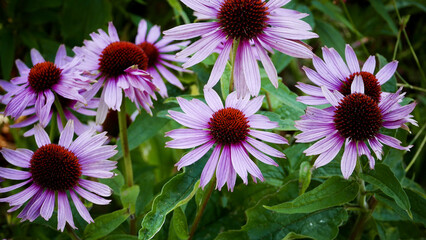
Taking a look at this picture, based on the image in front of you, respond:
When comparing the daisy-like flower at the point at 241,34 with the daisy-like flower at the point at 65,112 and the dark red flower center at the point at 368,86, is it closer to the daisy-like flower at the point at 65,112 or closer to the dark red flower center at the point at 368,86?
the dark red flower center at the point at 368,86

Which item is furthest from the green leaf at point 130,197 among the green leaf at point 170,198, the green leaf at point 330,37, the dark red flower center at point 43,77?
the green leaf at point 330,37

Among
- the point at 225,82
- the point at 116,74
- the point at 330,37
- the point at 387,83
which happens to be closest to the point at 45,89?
the point at 116,74

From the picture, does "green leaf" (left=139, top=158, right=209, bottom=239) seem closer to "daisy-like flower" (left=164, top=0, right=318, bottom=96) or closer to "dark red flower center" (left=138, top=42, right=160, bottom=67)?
"daisy-like flower" (left=164, top=0, right=318, bottom=96)

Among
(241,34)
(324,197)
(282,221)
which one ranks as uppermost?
(241,34)

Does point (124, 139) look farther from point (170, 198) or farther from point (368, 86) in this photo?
point (368, 86)

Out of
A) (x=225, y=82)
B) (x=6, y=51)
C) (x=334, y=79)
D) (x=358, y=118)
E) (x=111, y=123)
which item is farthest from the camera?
(x=6, y=51)

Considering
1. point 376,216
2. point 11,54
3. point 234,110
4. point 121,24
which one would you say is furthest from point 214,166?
point 121,24

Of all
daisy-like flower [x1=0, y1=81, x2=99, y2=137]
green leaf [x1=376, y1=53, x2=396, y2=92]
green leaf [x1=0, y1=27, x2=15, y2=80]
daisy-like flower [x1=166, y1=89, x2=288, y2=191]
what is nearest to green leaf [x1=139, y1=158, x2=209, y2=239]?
daisy-like flower [x1=166, y1=89, x2=288, y2=191]
